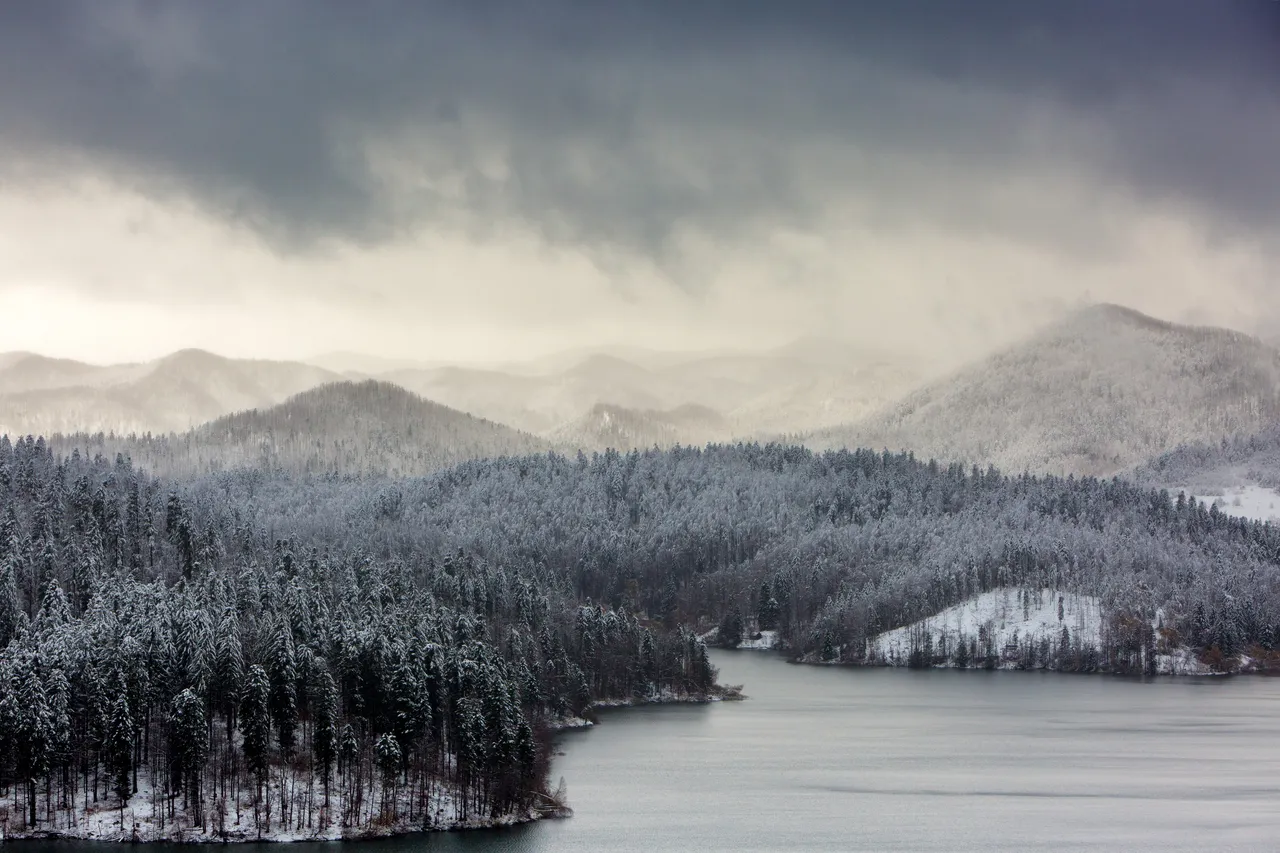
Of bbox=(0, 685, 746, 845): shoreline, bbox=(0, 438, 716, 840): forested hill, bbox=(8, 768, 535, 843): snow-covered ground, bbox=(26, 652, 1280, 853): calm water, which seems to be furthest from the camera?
bbox=(26, 652, 1280, 853): calm water

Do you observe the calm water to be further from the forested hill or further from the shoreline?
the forested hill

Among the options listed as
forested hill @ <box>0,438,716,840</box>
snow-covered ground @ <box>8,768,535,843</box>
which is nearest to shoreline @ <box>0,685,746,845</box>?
snow-covered ground @ <box>8,768,535,843</box>

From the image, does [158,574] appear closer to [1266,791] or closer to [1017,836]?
[1017,836]

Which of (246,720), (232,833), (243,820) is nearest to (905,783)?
(246,720)

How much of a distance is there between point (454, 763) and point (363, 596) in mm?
45785

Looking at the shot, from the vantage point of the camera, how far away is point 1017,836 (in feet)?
360

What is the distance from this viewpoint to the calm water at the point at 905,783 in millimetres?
107312

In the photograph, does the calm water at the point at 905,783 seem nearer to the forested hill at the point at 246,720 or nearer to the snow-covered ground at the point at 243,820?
the snow-covered ground at the point at 243,820

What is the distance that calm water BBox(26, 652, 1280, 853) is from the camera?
352 feet

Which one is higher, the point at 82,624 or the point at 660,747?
the point at 82,624

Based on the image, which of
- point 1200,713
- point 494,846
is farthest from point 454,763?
point 1200,713

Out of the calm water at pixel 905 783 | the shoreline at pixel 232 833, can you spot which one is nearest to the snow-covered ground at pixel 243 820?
the shoreline at pixel 232 833

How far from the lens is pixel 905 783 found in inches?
5305

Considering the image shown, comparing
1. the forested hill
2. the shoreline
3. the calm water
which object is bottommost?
the calm water
